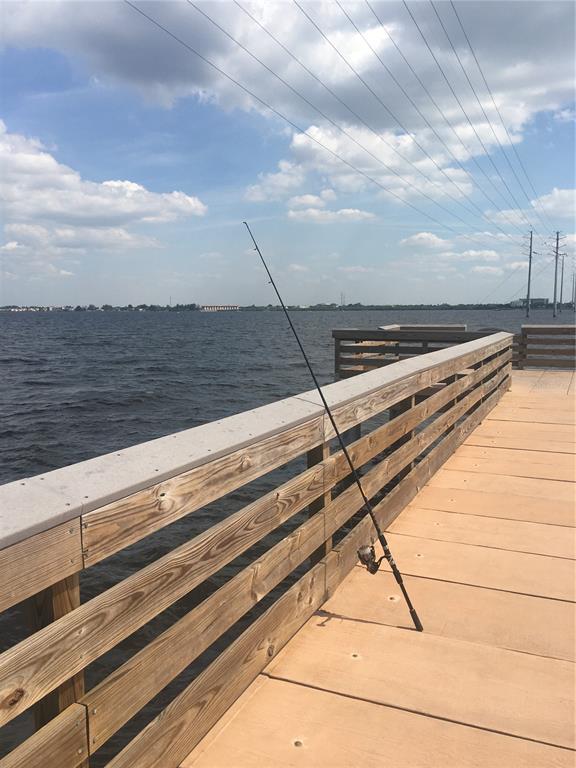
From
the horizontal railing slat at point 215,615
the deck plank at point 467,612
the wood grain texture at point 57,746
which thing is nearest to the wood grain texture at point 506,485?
the horizontal railing slat at point 215,615

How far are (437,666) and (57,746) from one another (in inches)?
64.8

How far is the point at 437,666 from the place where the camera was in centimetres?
263

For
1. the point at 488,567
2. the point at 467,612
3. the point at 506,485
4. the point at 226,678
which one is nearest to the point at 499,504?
the point at 506,485

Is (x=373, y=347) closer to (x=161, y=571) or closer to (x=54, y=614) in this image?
(x=161, y=571)

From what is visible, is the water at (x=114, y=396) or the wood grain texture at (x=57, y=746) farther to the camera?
the water at (x=114, y=396)

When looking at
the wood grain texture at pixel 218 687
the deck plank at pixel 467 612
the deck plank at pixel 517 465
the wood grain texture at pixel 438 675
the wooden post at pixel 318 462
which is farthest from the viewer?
the deck plank at pixel 517 465

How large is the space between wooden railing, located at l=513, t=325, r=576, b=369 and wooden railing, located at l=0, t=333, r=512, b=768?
11612mm

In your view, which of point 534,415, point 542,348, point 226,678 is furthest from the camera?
point 542,348

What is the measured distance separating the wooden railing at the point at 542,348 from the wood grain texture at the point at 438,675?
39.7 ft

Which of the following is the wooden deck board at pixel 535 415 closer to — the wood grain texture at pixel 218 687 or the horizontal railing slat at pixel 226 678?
the horizontal railing slat at pixel 226 678

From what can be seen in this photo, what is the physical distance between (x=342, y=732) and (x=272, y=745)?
10.0 inches

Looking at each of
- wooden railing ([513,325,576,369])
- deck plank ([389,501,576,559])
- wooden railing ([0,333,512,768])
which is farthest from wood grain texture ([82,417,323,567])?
wooden railing ([513,325,576,369])

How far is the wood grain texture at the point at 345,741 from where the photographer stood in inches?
81.7

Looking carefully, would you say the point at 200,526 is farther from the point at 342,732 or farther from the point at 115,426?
the point at 115,426
